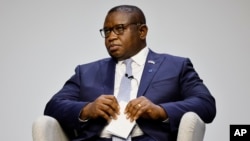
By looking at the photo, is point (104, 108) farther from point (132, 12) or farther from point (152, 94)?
point (132, 12)

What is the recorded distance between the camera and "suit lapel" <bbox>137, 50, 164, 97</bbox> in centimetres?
318

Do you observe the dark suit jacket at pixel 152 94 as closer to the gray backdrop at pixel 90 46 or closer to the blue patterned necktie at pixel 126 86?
the blue patterned necktie at pixel 126 86

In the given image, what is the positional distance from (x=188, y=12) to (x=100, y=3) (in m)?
0.47

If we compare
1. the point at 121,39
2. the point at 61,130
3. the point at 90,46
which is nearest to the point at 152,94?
the point at 121,39

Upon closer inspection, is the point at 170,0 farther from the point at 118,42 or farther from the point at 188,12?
the point at 118,42

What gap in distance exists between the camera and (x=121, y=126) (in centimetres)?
304

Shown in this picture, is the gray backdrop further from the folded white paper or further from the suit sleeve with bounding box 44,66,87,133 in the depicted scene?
the folded white paper

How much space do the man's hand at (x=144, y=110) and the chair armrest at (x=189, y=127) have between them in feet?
0.39

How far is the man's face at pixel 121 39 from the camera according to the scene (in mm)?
3293

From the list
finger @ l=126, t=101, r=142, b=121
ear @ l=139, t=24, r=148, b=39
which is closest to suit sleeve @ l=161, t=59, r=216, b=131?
finger @ l=126, t=101, r=142, b=121

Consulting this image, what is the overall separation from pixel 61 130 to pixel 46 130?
0.15 metres

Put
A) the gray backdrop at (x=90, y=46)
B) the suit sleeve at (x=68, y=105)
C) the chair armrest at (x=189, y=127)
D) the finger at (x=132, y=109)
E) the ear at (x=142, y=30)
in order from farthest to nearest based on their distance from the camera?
the gray backdrop at (x=90, y=46) → the ear at (x=142, y=30) → the suit sleeve at (x=68, y=105) → the finger at (x=132, y=109) → the chair armrest at (x=189, y=127)

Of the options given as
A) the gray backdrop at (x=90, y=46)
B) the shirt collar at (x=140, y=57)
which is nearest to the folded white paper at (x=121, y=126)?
the shirt collar at (x=140, y=57)

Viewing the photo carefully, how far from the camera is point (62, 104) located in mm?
3209
